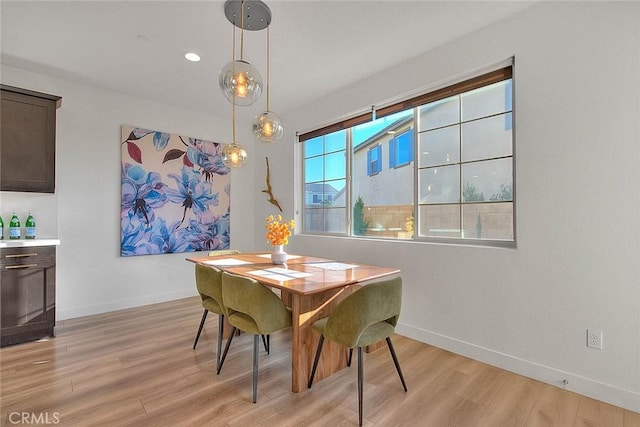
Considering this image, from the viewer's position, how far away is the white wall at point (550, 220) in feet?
6.34

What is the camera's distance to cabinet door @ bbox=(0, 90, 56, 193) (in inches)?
115

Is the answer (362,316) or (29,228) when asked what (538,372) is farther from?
(29,228)

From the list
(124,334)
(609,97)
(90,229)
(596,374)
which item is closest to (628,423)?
(596,374)

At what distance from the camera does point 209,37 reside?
2.64 meters

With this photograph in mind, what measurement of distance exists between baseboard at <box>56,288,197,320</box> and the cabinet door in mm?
1456

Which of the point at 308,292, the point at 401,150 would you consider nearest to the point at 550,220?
the point at 401,150

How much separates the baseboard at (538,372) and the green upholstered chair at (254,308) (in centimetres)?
156

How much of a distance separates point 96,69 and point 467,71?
149 inches

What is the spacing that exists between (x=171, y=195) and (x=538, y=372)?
14.8 ft

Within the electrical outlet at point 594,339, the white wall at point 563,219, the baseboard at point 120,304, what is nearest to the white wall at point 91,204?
the baseboard at point 120,304

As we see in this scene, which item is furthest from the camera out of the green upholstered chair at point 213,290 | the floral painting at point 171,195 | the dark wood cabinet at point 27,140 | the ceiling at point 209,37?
the floral painting at point 171,195

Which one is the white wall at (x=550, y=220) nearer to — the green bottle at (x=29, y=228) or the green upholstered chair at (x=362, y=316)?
the green bottle at (x=29, y=228)

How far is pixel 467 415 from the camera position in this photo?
6.11 feet

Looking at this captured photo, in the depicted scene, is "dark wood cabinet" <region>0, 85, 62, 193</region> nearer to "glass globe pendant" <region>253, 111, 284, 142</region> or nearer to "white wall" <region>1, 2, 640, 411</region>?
"white wall" <region>1, 2, 640, 411</region>
